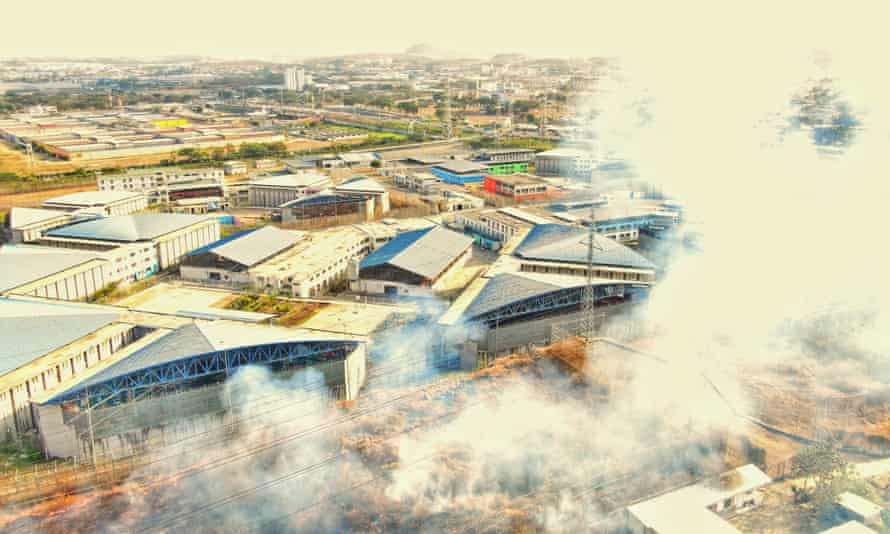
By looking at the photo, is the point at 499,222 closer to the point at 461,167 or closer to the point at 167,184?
the point at 461,167

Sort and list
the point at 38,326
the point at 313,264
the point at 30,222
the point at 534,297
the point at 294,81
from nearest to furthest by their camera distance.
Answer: the point at 38,326 < the point at 534,297 < the point at 313,264 < the point at 30,222 < the point at 294,81

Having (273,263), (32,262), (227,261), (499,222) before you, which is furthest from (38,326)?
(499,222)

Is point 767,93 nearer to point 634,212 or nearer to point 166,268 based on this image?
point 634,212

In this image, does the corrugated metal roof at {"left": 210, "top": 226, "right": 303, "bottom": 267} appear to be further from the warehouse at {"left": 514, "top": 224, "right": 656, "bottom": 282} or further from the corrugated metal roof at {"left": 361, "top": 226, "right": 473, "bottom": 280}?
the warehouse at {"left": 514, "top": 224, "right": 656, "bottom": 282}

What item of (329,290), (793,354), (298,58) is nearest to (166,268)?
(329,290)

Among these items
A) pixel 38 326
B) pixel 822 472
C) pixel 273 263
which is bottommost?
pixel 822 472

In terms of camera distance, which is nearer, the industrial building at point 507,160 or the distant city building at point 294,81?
the industrial building at point 507,160

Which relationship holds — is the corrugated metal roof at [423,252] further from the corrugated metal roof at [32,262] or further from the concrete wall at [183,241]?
the corrugated metal roof at [32,262]

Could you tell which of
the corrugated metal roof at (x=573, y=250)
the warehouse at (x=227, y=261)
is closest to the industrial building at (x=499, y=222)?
Answer: the corrugated metal roof at (x=573, y=250)
